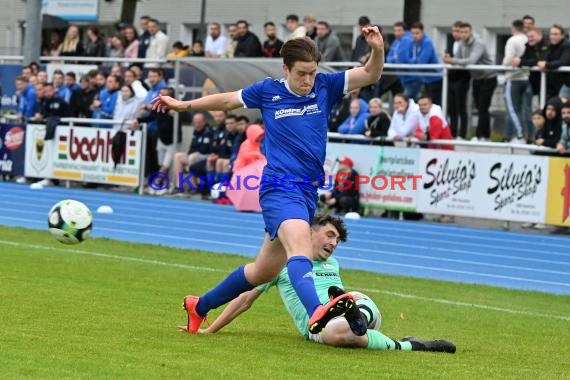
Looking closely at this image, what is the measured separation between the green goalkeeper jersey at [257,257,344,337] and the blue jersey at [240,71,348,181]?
778 millimetres

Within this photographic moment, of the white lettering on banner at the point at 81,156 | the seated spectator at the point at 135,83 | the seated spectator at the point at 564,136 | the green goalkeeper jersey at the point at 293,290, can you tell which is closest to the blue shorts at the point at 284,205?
the green goalkeeper jersey at the point at 293,290

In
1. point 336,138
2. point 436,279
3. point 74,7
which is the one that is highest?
point 74,7

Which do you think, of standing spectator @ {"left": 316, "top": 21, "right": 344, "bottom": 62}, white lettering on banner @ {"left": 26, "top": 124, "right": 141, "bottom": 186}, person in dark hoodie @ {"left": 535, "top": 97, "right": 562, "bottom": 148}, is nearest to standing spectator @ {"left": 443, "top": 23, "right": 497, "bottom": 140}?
person in dark hoodie @ {"left": 535, "top": 97, "right": 562, "bottom": 148}

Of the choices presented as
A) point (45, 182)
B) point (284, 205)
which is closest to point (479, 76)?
point (45, 182)

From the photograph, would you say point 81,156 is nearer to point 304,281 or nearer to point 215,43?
point 215,43

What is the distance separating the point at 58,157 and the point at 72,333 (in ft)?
62.2

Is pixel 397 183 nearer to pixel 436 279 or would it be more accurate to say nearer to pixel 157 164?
pixel 157 164

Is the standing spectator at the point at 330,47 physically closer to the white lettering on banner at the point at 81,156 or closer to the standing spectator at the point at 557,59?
the white lettering on banner at the point at 81,156

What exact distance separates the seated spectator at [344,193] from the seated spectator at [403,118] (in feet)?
3.07

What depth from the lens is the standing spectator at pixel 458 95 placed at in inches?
872

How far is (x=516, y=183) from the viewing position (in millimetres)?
20594

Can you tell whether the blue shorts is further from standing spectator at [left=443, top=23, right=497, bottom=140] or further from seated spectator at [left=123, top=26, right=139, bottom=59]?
seated spectator at [left=123, top=26, right=139, bottom=59]

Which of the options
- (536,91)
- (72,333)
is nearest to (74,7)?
(536,91)

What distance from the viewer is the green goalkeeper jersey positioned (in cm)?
893
